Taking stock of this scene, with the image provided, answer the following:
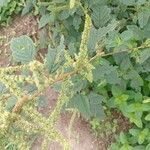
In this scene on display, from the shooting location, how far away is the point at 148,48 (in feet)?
7.36

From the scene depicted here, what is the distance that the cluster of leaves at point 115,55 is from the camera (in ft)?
A: 7.04

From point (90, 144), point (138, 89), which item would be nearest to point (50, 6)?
point (138, 89)

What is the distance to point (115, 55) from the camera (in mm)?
2455

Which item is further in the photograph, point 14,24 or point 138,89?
point 14,24

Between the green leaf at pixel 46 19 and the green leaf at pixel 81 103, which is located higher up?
the green leaf at pixel 46 19

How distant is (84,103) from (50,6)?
0.68 meters

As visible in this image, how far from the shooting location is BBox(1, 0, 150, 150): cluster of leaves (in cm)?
214

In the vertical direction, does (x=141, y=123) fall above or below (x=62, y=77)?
below

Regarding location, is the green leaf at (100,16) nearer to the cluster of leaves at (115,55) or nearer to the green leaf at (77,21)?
the cluster of leaves at (115,55)

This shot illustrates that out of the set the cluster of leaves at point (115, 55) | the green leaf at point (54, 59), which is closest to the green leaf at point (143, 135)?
the cluster of leaves at point (115, 55)

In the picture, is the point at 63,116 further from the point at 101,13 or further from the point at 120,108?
the point at 101,13

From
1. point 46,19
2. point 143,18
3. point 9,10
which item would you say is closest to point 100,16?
point 143,18

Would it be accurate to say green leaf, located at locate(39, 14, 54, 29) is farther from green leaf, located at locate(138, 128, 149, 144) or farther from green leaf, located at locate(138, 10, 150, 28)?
green leaf, located at locate(138, 128, 149, 144)

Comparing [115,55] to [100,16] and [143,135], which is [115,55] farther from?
[143,135]
